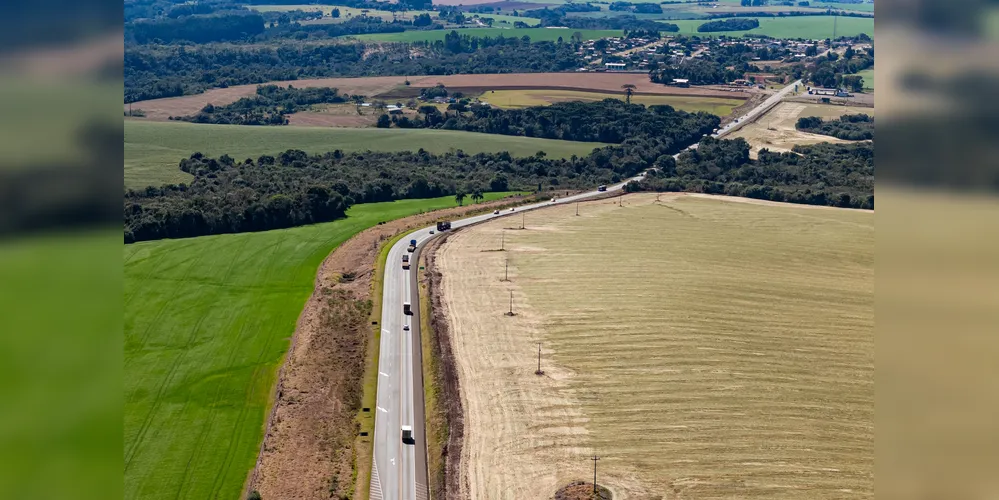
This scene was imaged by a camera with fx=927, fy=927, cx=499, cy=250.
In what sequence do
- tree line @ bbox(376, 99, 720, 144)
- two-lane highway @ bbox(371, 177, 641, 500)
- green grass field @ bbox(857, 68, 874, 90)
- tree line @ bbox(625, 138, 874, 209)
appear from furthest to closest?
green grass field @ bbox(857, 68, 874, 90)
tree line @ bbox(376, 99, 720, 144)
tree line @ bbox(625, 138, 874, 209)
two-lane highway @ bbox(371, 177, 641, 500)

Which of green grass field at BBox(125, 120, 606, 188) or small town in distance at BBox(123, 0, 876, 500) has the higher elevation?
green grass field at BBox(125, 120, 606, 188)

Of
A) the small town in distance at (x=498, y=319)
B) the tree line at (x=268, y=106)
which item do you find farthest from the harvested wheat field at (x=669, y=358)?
the tree line at (x=268, y=106)

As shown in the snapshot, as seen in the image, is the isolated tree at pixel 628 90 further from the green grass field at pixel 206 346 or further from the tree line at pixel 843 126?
the green grass field at pixel 206 346

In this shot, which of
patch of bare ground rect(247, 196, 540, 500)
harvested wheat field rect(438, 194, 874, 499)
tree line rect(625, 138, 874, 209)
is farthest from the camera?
tree line rect(625, 138, 874, 209)

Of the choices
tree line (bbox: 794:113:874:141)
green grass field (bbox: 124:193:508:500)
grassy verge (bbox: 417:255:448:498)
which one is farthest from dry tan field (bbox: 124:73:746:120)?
grassy verge (bbox: 417:255:448:498)

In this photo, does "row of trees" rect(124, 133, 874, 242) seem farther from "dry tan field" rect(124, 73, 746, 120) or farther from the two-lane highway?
"dry tan field" rect(124, 73, 746, 120)
